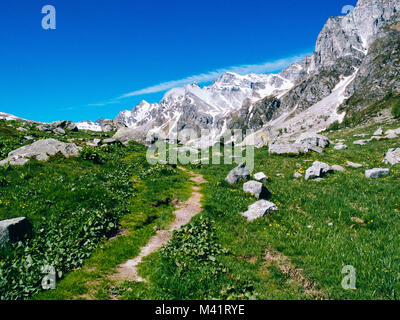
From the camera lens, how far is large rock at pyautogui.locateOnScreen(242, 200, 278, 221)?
1331 centimetres

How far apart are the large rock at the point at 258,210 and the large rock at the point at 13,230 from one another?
35.2 feet

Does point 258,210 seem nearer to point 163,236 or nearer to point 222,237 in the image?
point 222,237

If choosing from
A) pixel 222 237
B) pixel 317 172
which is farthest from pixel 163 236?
pixel 317 172

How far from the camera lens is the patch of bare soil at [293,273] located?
7766 millimetres

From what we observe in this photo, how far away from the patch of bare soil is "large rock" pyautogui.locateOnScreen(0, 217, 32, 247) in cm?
1020

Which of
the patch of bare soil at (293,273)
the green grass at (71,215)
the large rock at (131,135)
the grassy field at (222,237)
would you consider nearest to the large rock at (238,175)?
the grassy field at (222,237)

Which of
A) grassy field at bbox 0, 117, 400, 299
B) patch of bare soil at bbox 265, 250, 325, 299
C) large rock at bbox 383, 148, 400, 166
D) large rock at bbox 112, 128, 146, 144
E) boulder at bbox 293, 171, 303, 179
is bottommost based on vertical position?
patch of bare soil at bbox 265, 250, 325, 299

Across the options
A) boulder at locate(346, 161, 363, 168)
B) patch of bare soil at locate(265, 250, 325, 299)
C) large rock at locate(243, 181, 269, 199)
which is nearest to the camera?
patch of bare soil at locate(265, 250, 325, 299)

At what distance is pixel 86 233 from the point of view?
10781 mm

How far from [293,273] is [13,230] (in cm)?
1106

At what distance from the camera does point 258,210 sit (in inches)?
536

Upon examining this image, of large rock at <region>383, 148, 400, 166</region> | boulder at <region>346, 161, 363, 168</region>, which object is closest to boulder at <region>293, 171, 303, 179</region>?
boulder at <region>346, 161, 363, 168</region>

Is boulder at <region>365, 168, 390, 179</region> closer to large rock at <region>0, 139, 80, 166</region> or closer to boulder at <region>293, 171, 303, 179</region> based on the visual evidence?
boulder at <region>293, 171, 303, 179</region>
